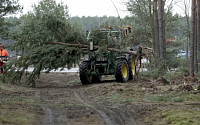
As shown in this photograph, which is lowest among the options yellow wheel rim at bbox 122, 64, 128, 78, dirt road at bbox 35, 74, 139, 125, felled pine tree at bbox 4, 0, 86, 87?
dirt road at bbox 35, 74, 139, 125

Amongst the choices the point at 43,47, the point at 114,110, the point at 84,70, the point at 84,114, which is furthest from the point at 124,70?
the point at 84,114

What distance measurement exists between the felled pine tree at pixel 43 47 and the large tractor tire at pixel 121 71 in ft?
6.33

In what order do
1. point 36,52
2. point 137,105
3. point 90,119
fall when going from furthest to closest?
point 36,52 < point 137,105 < point 90,119

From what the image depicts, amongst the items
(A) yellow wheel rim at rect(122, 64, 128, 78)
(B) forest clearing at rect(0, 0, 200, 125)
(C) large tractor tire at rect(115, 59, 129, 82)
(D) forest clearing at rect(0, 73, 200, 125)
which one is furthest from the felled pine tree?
(D) forest clearing at rect(0, 73, 200, 125)

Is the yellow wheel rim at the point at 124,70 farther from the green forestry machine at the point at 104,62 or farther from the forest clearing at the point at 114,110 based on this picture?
the forest clearing at the point at 114,110

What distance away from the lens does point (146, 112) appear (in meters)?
9.67

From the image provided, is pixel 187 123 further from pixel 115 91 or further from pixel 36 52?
pixel 36 52

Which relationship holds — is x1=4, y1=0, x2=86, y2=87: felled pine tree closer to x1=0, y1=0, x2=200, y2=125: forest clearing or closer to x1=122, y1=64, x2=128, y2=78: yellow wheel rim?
x1=0, y1=0, x2=200, y2=125: forest clearing

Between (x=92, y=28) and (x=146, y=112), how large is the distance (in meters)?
9.39

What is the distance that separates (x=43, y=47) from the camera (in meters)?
17.5

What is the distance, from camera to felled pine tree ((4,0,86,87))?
17.4 metres

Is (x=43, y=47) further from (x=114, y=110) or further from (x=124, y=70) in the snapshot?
(x=114, y=110)

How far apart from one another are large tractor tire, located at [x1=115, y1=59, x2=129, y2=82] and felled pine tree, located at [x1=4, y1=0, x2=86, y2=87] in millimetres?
1931

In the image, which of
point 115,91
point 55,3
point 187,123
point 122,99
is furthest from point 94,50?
point 55,3
